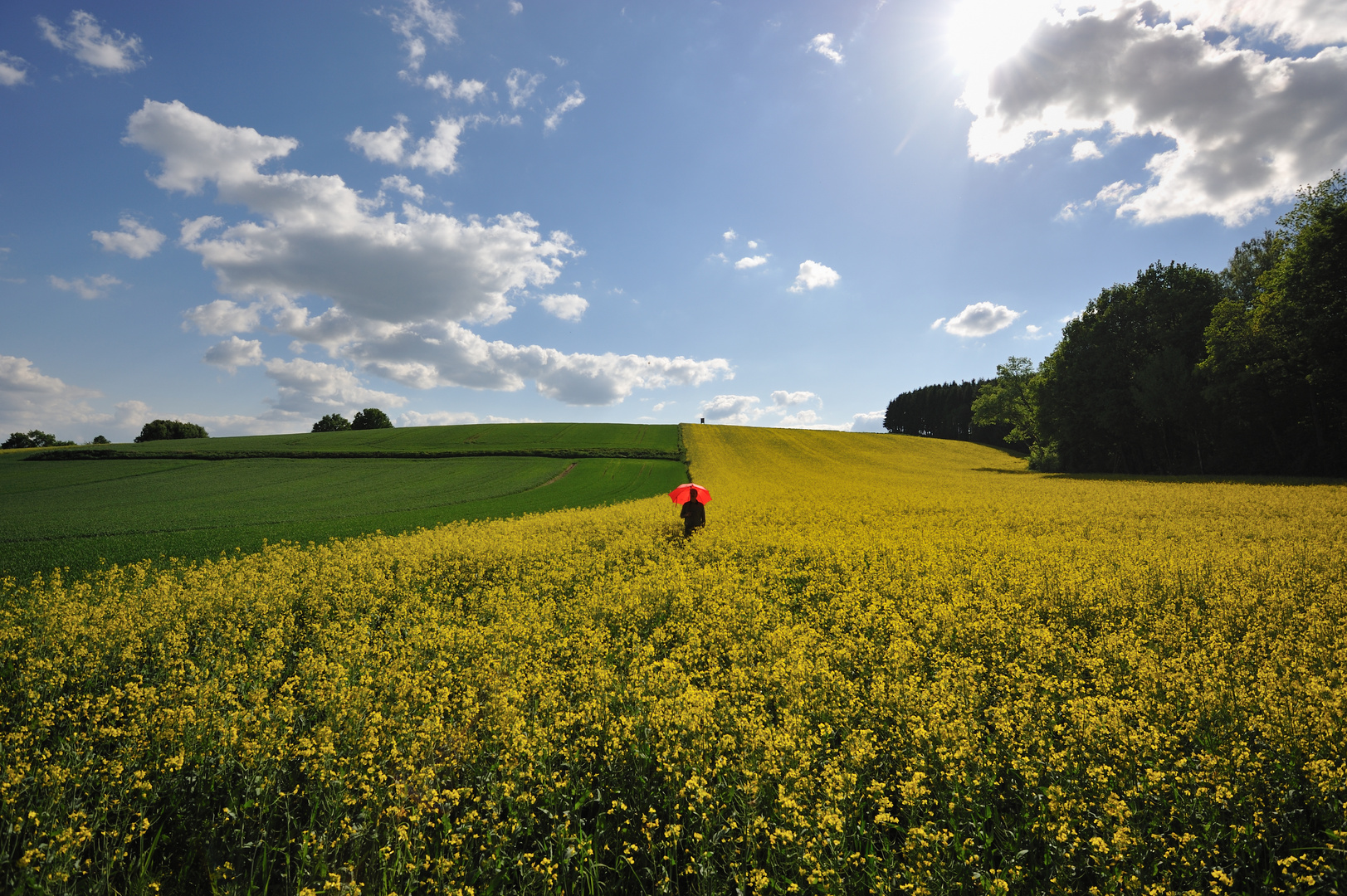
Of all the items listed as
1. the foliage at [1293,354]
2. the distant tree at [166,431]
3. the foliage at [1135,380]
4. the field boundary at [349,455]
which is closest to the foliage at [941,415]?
the foliage at [1135,380]

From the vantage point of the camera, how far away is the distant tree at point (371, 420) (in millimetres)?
103125

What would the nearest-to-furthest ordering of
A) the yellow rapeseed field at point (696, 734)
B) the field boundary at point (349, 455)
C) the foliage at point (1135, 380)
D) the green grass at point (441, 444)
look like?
the yellow rapeseed field at point (696, 734)
the foliage at point (1135, 380)
the field boundary at point (349, 455)
the green grass at point (441, 444)

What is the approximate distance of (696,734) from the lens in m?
4.36

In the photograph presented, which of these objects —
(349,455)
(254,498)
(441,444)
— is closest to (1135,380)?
(254,498)

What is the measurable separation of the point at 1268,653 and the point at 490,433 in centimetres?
6650

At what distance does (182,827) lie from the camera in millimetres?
4000

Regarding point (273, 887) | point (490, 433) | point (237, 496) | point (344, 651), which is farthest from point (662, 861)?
point (490, 433)

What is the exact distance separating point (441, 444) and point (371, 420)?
60020 mm

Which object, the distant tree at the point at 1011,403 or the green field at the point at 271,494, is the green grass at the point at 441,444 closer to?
the green field at the point at 271,494

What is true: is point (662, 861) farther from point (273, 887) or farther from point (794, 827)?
point (273, 887)

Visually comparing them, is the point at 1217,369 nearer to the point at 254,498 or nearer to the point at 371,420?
the point at 254,498

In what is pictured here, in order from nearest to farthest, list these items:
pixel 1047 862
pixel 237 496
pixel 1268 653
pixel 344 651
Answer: pixel 1047 862, pixel 1268 653, pixel 344 651, pixel 237 496

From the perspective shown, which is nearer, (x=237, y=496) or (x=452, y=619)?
(x=452, y=619)

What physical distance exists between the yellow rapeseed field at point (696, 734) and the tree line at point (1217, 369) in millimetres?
29516
